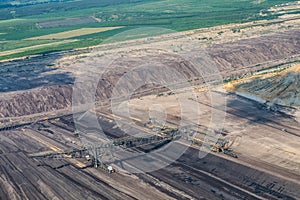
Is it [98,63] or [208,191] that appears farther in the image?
[98,63]

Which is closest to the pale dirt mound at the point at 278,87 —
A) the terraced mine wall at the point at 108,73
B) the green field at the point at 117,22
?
the terraced mine wall at the point at 108,73

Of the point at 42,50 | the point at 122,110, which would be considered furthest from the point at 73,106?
the point at 42,50

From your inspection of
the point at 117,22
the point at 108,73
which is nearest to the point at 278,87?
the point at 108,73

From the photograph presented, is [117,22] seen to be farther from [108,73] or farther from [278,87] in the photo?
[278,87]

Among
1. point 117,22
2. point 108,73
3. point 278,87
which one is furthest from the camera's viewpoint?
point 117,22

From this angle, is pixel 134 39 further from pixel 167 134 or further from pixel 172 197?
pixel 172 197

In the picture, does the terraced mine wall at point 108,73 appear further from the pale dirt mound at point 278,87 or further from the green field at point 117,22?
the green field at point 117,22

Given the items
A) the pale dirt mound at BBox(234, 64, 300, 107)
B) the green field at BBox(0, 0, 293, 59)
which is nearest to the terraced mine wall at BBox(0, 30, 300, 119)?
the pale dirt mound at BBox(234, 64, 300, 107)
